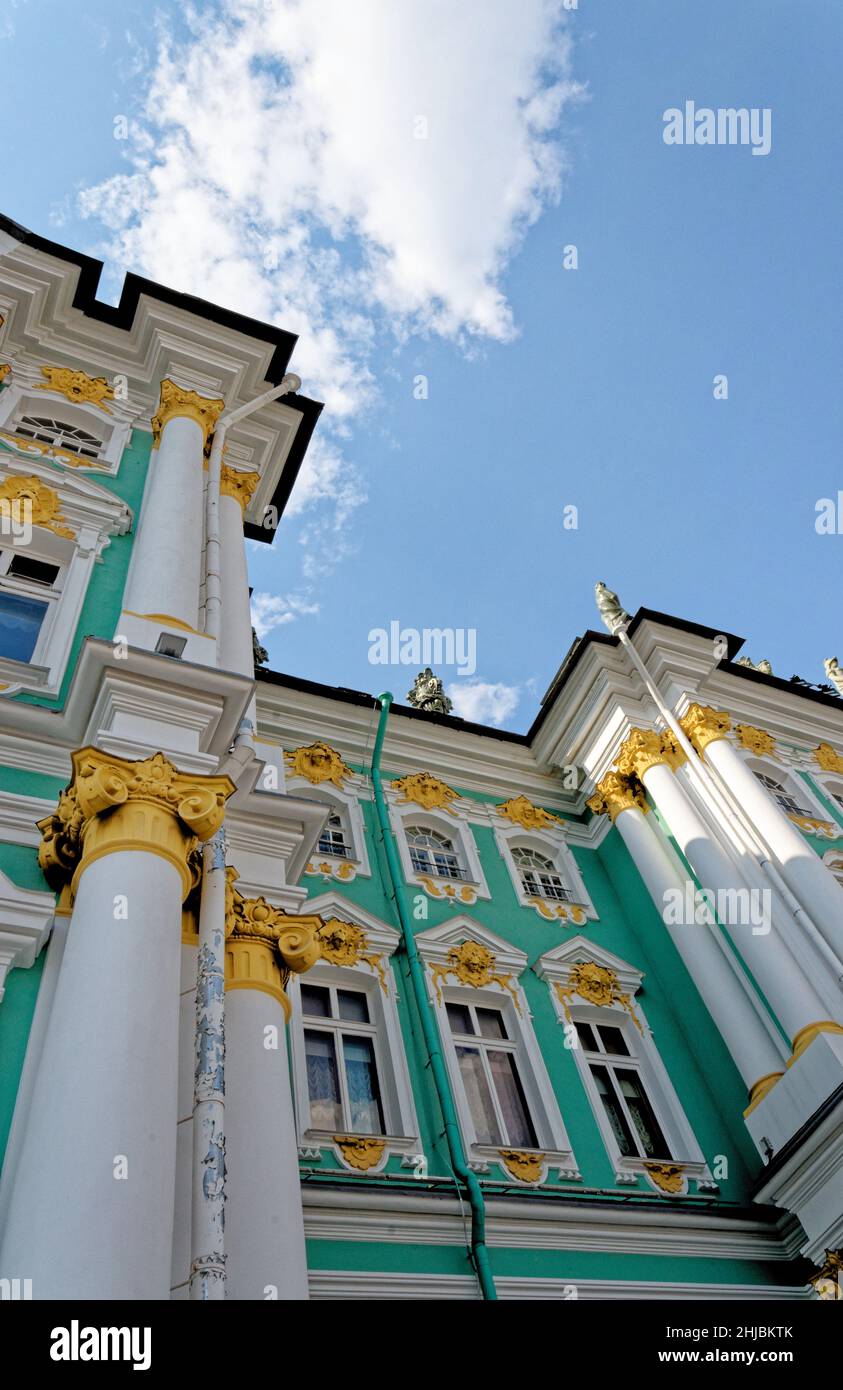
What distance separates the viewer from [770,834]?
14.9 metres

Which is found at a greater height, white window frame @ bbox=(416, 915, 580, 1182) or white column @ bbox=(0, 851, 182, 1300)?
white window frame @ bbox=(416, 915, 580, 1182)

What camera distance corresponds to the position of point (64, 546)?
11695mm

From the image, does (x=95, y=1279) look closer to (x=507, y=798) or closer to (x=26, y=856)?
(x=26, y=856)

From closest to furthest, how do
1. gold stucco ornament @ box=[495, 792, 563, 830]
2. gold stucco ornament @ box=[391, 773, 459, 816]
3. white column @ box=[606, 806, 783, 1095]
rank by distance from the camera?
1. white column @ box=[606, 806, 783, 1095]
2. gold stucco ornament @ box=[391, 773, 459, 816]
3. gold stucco ornament @ box=[495, 792, 563, 830]

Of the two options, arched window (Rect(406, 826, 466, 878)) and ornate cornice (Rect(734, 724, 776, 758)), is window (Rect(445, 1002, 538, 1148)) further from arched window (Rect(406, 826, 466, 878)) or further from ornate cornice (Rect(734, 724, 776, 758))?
ornate cornice (Rect(734, 724, 776, 758))

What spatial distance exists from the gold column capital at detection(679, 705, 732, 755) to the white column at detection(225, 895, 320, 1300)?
374 inches

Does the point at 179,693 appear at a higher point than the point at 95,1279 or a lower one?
higher

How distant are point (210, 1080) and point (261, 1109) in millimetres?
734

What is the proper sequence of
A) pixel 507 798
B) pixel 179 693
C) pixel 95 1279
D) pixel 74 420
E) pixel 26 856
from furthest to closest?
pixel 507 798, pixel 74 420, pixel 179 693, pixel 26 856, pixel 95 1279

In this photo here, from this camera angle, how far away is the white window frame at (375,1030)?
11.0 metres

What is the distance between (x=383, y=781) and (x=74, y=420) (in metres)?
6.74

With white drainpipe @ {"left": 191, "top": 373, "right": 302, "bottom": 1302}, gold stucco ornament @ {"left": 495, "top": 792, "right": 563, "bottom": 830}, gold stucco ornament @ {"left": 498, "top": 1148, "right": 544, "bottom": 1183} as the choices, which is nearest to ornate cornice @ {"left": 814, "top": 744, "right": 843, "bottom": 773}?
gold stucco ornament @ {"left": 495, "top": 792, "right": 563, "bottom": 830}

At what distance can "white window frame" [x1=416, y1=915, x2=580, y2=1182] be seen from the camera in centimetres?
1173
